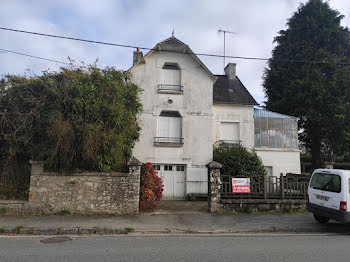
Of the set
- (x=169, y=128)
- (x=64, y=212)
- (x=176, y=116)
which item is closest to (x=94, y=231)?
(x=64, y=212)

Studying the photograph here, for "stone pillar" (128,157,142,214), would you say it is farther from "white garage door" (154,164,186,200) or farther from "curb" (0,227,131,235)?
"white garage door" (154,164,186,200)

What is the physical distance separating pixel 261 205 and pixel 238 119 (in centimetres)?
646

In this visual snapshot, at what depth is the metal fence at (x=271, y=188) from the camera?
10773 millimetres

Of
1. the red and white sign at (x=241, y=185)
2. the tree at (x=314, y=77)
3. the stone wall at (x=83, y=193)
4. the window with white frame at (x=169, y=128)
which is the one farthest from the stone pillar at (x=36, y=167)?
the tree at (x=314, y=77)

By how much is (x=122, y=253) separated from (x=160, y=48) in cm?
1179

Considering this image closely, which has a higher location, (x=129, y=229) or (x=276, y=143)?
(x=276, y=143)

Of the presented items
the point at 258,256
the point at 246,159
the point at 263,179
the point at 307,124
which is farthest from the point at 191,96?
the point at 307,124

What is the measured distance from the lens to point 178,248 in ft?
19.2

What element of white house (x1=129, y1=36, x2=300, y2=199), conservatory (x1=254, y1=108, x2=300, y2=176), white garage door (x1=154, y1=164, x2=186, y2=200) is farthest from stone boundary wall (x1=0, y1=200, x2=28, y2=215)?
conservatory (x1=254, y1=108, x2=300, y2=176)

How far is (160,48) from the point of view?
14.6 m

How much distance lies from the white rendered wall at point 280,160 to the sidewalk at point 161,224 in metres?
6.84

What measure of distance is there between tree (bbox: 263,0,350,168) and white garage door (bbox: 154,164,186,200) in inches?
520

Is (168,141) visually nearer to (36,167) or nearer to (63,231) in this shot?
(36,167)

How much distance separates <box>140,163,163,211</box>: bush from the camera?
10.0m
